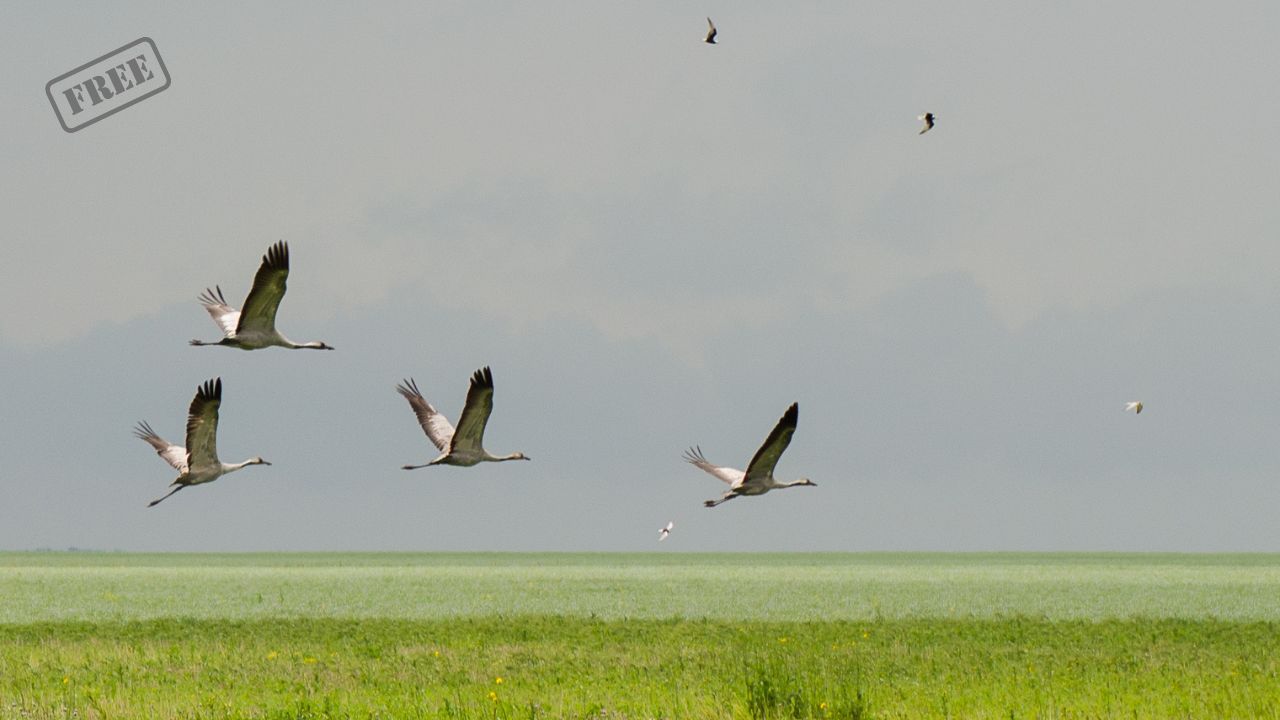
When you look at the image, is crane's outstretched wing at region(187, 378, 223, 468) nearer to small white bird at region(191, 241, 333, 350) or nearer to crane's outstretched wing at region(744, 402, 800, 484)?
small white bird at region(191, 241, 333, 350)

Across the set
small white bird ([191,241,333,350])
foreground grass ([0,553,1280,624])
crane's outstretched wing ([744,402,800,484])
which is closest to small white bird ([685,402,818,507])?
crane's outstretched wing ([744,402,800,484])

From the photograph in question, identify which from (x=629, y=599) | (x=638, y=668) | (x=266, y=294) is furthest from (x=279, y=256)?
(x=629, y=599)

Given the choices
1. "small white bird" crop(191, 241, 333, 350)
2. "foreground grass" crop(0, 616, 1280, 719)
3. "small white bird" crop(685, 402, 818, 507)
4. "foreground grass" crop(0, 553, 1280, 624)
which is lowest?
"foreground grass" crop(0, 553, 1280, 624)

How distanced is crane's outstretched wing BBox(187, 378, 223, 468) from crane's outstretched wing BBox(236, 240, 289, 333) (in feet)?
5.94

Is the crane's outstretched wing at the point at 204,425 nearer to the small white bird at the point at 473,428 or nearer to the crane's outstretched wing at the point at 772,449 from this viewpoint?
the small white bird at the point at 473,428

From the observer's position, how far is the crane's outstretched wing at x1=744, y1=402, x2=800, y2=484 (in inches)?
499

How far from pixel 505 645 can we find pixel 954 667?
8.32m

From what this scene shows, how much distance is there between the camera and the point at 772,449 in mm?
12859

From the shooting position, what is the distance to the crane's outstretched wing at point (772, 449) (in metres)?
12.7

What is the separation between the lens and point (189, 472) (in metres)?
14.6

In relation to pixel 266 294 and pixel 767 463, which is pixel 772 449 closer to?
pixel 767 463

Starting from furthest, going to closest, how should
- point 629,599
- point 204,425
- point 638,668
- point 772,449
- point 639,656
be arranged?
1. point 629,599
2. point 639,656
3. point 638,668
4. point 204,425
5. point 772,449

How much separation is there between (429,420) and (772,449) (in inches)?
169

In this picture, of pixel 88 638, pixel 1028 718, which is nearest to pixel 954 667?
pixel 1028 718
